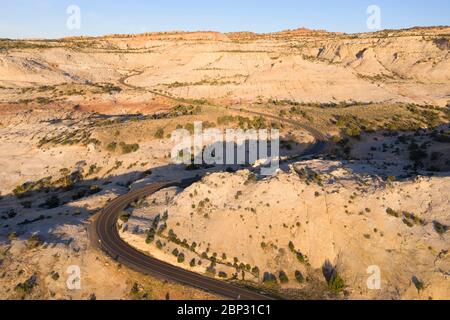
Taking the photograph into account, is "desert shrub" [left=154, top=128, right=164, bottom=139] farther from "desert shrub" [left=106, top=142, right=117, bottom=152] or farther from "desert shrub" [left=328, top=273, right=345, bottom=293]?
"desert shrub" [left=328, top=273, right=345, bottom=293]

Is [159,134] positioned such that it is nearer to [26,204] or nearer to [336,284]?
[26,204]

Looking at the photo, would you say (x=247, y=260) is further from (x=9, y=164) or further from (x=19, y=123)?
(x=19, y=123)

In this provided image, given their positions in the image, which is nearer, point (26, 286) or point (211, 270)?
point (26, 286)

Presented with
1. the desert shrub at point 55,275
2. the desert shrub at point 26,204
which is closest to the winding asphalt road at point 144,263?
the desert shrub at point 55,275

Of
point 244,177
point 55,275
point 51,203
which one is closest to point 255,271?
point 244,177

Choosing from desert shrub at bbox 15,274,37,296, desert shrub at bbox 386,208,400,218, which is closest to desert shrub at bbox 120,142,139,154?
desert shrub at bbox 15,274,37,296

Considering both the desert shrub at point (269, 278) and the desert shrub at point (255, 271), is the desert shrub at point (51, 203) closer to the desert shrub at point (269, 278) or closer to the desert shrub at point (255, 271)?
the desert shrub at point (255, 271)

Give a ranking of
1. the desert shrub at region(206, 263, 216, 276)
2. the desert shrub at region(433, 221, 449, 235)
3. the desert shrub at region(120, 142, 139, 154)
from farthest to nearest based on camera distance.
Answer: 1. the desert shrub at region(120, 142, 139, 154)
2. the desert shrub at region(433, 221, 449, 235)
3. the desert shrub at region(206, 263, 216, 276)

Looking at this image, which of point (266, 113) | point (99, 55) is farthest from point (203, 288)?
point (99, 55)
